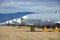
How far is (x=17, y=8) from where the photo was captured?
391 cm

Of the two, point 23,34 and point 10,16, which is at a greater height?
point 10,16

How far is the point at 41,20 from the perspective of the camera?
4.07 m

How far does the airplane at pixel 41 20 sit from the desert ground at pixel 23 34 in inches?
5.5

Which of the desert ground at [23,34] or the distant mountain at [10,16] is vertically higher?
the distant mountain at [10,16]

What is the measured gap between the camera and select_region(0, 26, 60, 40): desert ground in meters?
3.79

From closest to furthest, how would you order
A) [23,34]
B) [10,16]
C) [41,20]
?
[10,16]
[23,34]
[41,20]

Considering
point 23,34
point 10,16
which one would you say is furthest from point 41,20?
point 10,16

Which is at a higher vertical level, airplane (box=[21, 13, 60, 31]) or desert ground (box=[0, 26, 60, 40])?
airplane (box=[21, 13, 60, 31])

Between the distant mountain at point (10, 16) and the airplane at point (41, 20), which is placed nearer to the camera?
the distant mountain at point (10, 16)

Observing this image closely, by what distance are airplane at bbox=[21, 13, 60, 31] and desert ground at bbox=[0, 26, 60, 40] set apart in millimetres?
139

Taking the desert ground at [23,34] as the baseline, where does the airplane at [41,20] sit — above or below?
above

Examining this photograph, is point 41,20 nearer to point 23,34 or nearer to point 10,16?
point 23,34

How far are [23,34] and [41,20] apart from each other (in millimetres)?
520

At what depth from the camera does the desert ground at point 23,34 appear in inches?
149
